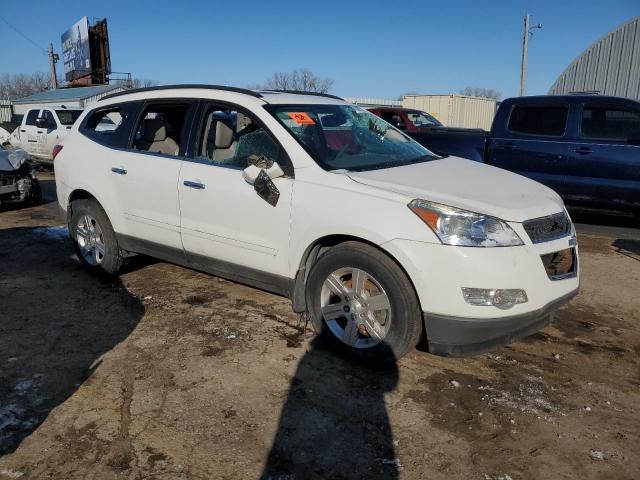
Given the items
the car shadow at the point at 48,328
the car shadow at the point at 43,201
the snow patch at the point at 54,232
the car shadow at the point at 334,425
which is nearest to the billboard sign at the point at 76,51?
the car shadow at the point at 43,201

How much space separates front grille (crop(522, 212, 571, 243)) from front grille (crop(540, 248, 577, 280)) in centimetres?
11

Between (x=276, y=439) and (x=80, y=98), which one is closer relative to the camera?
(x=276, y=439)

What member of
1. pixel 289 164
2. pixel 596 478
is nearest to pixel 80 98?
pixel 289 164

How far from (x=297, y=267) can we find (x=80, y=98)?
2916cm

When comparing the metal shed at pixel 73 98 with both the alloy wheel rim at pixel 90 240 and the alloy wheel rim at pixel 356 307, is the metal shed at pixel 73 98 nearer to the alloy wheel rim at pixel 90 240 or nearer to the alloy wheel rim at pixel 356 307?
the alloy wheel rim at pixel 90 240

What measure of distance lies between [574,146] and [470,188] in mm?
4586

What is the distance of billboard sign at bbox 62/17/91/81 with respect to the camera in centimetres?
3609

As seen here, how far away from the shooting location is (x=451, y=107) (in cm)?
2584

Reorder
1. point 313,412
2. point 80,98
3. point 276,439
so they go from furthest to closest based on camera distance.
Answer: point 80,98, point 313,412, point 276,439

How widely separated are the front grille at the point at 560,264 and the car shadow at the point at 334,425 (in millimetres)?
1109

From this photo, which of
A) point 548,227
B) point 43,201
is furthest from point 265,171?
point 43,201

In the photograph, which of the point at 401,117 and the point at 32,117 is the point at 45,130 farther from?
the point at 401,117

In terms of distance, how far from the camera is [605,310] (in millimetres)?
4633

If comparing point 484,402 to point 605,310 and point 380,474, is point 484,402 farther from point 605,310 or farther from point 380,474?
point 605,310
